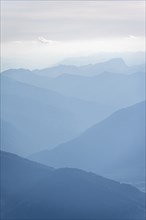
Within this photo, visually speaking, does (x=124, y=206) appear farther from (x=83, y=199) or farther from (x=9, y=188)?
(x=9, y=188)

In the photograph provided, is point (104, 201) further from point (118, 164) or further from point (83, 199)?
point (118, 164)

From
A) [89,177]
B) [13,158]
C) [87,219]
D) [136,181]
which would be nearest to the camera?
[87,219]

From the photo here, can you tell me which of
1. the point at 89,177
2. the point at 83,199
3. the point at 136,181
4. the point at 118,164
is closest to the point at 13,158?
the point at 89,177

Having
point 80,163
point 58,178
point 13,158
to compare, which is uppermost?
point 58,178

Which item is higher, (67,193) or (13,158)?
(67,193)

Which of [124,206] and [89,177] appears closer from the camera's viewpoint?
[124,206]

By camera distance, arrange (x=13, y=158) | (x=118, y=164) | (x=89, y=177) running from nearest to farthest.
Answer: (x=89, y=177) → (x=13, y=158) → (x=118, y=164)
